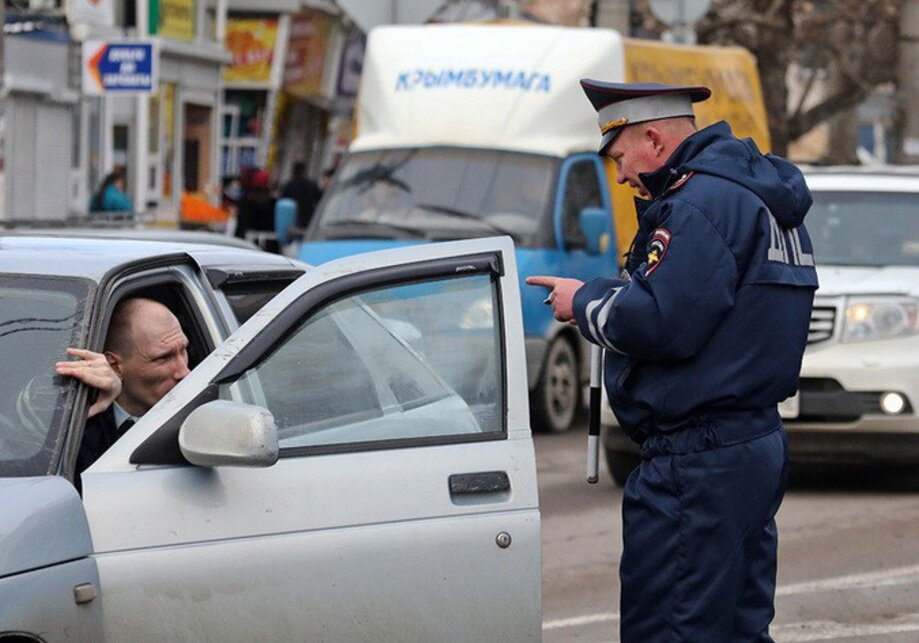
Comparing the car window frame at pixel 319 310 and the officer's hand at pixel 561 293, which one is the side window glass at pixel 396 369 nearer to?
the car window frame at pixel 319 310

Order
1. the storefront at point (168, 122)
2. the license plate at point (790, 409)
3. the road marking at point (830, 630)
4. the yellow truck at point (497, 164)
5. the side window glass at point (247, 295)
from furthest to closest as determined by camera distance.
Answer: the storefront at point (168, 122)
the yellow truck at point (497, 164)
the license plate at point (790, 409)
the road marking at point (830, 630)
the side window glass at point (247, 295)

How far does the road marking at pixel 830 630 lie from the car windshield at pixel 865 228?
4364 mm

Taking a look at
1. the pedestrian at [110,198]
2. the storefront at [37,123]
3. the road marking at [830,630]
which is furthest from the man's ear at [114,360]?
the storefront at [37,123]

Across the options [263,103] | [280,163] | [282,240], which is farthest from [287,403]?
[280,163]

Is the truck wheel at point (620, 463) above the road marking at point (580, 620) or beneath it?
beneath

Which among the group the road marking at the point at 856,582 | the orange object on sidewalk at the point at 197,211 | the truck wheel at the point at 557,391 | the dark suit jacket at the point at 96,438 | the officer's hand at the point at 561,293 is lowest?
the orange object on sidewalk at the point at 197,211

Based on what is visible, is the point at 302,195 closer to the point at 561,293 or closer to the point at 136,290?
the point at 136,290

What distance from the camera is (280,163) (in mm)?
43250

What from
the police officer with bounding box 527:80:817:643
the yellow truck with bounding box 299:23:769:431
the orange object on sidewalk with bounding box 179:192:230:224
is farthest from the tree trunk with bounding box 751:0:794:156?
the police officer with bounding box 527:80:817:643

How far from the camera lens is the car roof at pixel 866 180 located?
41.3ft

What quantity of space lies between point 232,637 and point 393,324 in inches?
34.2

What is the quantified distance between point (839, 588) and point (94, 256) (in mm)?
4621

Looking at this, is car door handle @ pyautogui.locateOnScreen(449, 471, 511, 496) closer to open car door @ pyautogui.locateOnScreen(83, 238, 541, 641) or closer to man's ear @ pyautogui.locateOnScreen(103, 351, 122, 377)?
open car door @ pyautogui.locateOnScreen(83, 238, 541, 641)

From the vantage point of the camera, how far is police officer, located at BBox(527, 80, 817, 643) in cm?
479
